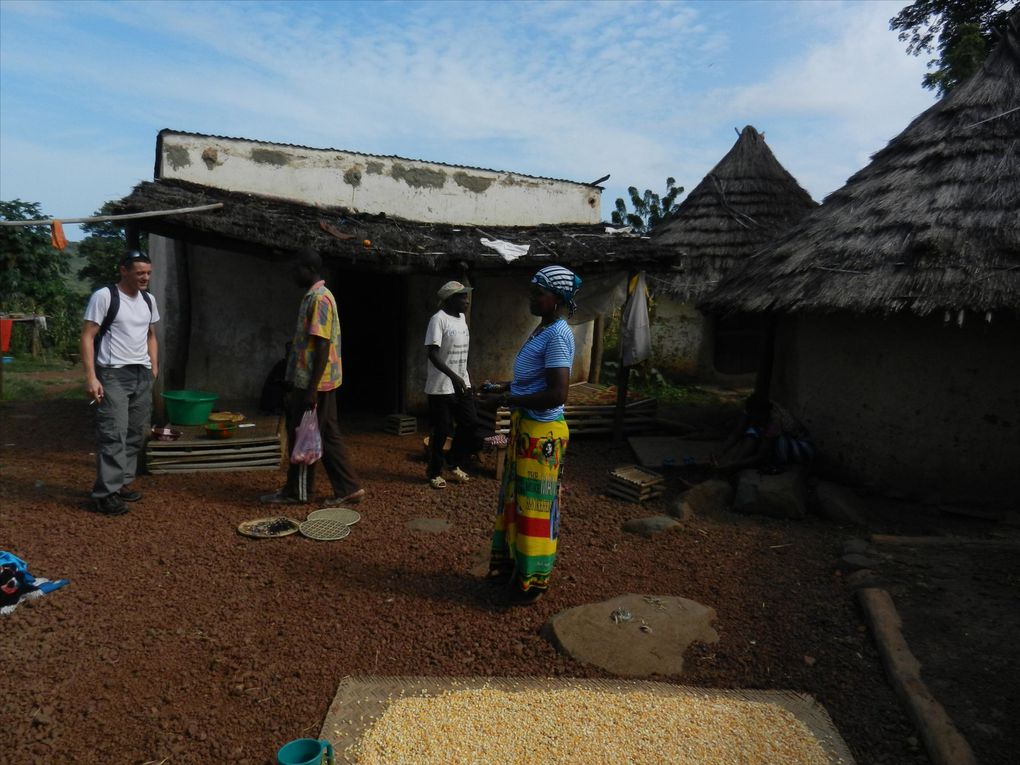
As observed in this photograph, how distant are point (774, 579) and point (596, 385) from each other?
19.9 feet

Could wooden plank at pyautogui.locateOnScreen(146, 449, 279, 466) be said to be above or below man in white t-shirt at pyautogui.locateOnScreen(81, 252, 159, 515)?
below

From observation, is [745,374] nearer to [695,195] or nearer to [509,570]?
[695,195]

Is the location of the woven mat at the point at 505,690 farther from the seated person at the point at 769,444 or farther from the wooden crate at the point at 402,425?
the wooden crate at the point at 402,425

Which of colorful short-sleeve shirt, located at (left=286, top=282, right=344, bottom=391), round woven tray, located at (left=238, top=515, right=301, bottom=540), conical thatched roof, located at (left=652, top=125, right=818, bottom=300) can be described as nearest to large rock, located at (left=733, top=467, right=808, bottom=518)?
colorful short-sleeve shirt, located at (left=286, top=282, right=344, bottom=391)

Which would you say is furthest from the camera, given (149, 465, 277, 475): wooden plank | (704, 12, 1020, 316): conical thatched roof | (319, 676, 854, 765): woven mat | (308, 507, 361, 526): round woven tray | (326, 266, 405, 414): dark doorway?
(326, 266, 405, 414): dark doorway

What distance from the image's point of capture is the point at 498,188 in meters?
10.1

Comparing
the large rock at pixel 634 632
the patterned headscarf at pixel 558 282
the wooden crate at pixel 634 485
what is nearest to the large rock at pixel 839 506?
the wooden crate at pixel 634 485

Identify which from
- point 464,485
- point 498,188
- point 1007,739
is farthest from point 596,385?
point 1007,739

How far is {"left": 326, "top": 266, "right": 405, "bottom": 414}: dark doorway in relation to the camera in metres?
10.0

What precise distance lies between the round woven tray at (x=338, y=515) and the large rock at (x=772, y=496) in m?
3.19

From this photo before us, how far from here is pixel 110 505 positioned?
15.9 feet

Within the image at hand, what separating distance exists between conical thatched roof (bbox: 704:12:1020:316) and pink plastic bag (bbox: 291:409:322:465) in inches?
171

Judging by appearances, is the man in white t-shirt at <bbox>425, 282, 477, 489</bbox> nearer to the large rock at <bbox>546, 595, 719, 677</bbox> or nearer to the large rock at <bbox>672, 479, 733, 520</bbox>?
the large rock at <bbox>672, 479, 733, 520</bbox>

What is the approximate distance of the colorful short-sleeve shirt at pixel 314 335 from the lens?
4754mm
